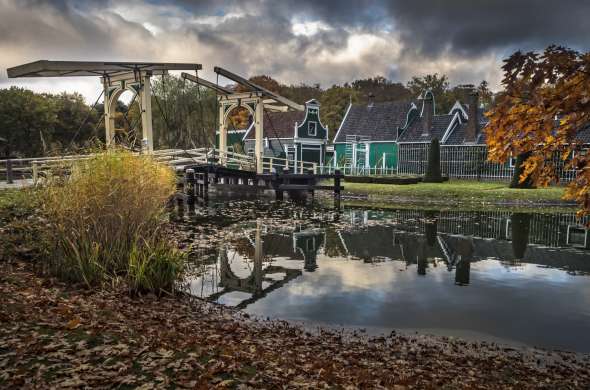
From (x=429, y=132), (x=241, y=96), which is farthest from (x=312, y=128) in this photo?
(x=241, y=96)

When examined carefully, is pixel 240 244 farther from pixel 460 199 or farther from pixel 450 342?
pixel 460 199

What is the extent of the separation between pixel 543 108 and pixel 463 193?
2298 cm

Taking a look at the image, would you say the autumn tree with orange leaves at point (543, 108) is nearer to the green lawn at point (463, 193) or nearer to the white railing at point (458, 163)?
the green lawn at point (463, 193)

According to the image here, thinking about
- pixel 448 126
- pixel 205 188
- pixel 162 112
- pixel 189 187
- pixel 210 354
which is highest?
pixel 448 126

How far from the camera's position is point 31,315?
5.57 meters

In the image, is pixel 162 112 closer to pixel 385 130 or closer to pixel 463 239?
pixel 463 239

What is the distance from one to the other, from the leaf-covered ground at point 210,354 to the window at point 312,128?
117 ft

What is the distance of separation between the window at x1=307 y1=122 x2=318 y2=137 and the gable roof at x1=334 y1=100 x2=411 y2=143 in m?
2.31

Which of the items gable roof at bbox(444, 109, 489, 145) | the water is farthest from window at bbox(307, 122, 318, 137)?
the water

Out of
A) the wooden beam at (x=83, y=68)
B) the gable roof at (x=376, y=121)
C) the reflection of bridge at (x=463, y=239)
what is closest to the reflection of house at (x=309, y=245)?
the reflection of bridge at (x=463, y=239)

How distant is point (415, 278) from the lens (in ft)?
32.5

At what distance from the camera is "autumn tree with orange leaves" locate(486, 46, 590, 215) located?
4.42 metres

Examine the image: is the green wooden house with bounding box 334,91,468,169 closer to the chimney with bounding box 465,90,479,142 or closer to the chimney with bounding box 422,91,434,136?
the chimney with bounding box 422,91,434,136

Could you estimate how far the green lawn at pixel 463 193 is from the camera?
2519cm
